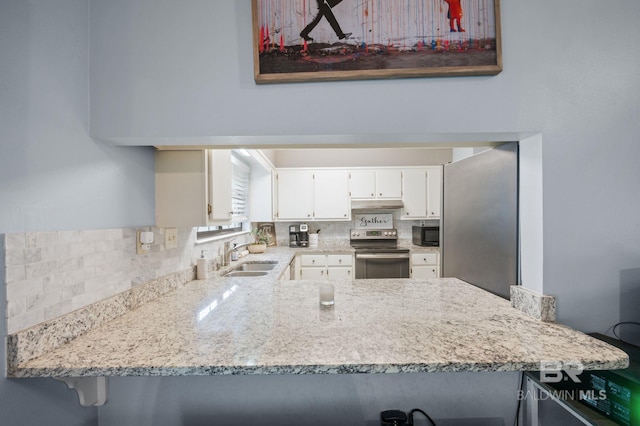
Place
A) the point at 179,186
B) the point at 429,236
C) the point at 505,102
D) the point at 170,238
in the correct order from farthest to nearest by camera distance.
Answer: the point at 429,236 → the point at 170,238 → the point at 179,186 → the point at 505,102

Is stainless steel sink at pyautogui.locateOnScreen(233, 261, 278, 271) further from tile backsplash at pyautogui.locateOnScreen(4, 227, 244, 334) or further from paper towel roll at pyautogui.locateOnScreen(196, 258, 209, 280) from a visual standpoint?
tile backsplash at pyautogui.locateOnScreen(4, 227, 244, 334)

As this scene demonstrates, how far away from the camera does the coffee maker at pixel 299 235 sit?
4.04 metres

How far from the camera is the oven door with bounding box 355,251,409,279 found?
358 cm

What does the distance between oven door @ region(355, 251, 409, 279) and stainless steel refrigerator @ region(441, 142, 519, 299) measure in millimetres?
1864

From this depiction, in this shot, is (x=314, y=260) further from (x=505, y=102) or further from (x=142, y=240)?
(x=505, y=102)

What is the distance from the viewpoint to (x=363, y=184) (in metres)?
3.96

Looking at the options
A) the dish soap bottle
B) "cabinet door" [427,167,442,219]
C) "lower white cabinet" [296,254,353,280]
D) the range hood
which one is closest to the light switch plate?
the dish soap bottle

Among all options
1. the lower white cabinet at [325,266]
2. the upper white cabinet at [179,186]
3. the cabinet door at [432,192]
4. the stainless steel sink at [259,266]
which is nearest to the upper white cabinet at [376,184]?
the cabinet door at [432,192]

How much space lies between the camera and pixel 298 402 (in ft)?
Result: 3.78

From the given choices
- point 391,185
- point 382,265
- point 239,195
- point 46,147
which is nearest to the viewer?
point 46,147

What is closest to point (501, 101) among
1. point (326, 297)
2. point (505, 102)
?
point (505, 102)

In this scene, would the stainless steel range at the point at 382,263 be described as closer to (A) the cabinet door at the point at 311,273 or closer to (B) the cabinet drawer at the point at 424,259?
(B) the cabinet drawer at the point at 424,259

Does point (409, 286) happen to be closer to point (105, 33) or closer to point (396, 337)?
point (396, 337)

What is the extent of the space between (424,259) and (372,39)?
10.7ft
